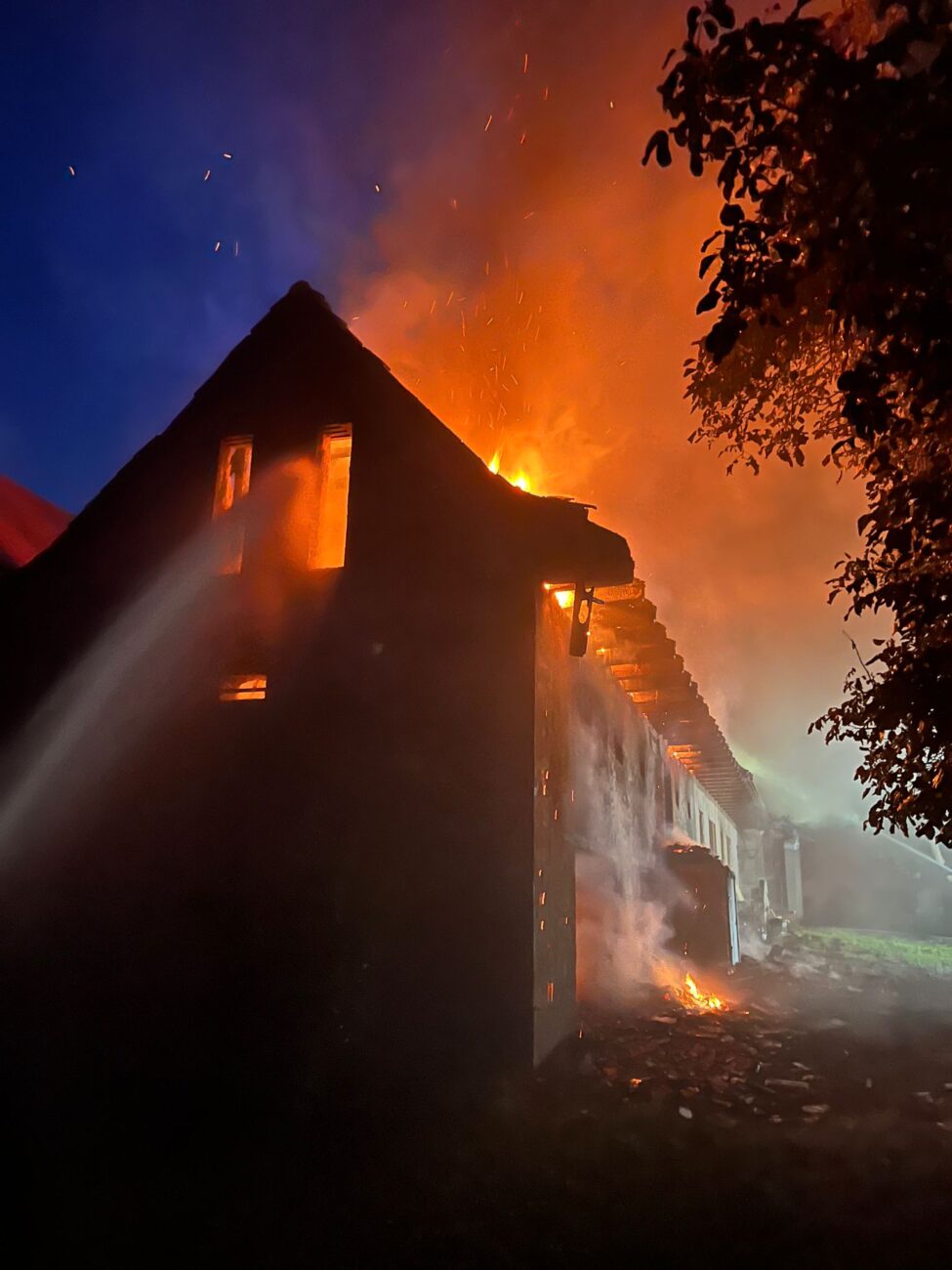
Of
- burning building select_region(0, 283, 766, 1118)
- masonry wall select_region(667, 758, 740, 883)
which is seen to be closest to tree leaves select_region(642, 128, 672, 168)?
burning building select_region(0, 283, 766, 1118)

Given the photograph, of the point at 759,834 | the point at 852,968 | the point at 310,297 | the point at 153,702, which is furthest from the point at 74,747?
the point at 759,834

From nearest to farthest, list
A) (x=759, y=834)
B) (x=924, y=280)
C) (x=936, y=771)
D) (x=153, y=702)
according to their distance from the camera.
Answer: (x=924, y=280)
(x=936, y=771)
(x=153, y=702)
(x=759, y=834)

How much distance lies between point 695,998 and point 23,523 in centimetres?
1305

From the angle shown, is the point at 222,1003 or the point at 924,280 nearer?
the point at 924,280

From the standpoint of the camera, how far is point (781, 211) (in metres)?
3.89

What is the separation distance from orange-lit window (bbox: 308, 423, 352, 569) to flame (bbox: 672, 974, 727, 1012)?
7680mm

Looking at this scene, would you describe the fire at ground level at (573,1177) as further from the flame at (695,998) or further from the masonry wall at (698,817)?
the masonry wall at (698,817)

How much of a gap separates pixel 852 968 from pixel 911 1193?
14.8 m

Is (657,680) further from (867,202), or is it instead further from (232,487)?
(867,202)

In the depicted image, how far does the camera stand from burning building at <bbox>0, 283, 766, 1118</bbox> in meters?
7.11

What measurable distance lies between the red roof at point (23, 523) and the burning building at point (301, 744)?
2599 mm

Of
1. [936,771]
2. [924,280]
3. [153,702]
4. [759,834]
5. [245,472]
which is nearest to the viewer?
[924,280]

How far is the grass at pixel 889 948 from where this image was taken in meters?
21.4

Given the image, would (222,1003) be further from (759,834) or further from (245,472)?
(759,834)
